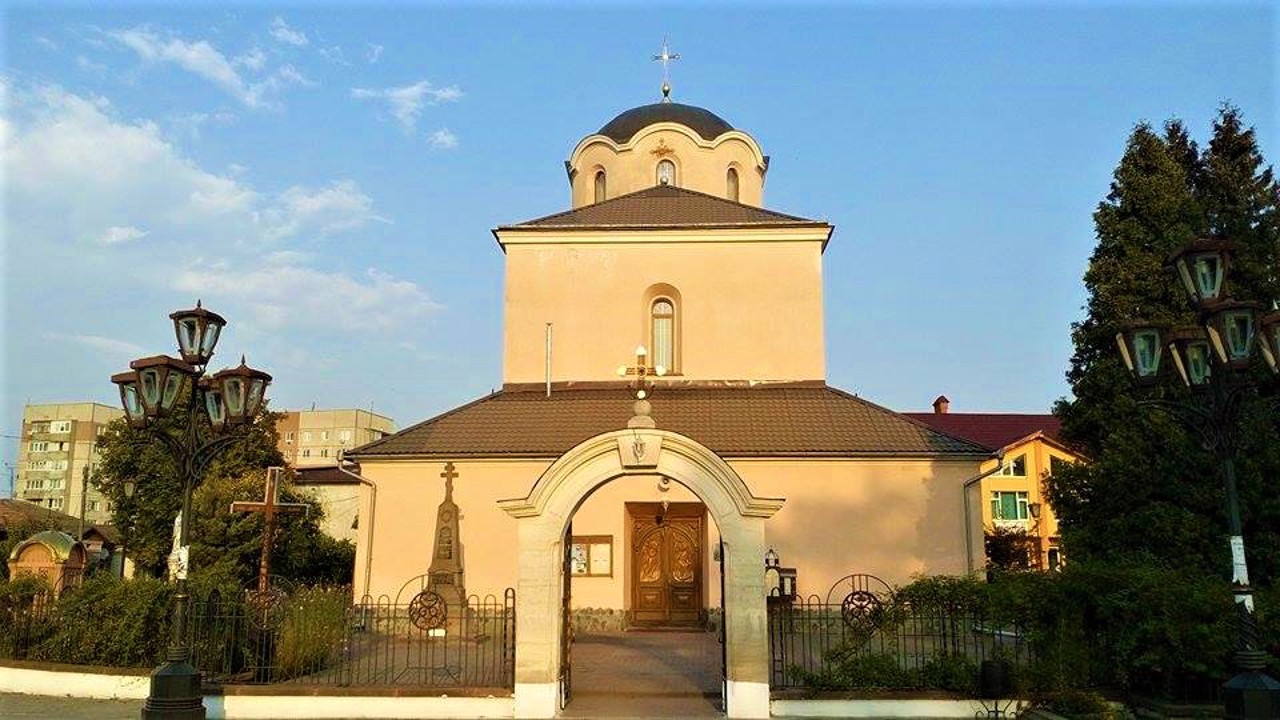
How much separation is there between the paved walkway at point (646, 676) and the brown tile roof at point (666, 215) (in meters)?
10.7

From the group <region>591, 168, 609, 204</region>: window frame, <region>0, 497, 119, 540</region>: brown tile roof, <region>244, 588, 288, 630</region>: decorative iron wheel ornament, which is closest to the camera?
<region>244, 588, 288, 630</region>: decorative iron wheel ornament

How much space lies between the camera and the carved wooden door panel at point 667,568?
66.0 ft

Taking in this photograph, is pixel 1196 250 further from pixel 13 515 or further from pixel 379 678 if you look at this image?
pixel 13 515

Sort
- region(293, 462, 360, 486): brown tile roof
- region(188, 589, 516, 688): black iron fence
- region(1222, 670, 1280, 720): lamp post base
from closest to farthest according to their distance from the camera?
region(1222, 670, 1280, 720): lamp post base, region(188, 589, 516, 688): black iron fence, region(293, 462, 360, 486): brown tile roof

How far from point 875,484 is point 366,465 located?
11.3 metres

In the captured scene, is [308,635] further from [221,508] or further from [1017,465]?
[1017,465]

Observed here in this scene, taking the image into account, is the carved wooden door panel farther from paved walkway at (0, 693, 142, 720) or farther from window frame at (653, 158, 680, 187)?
window frame at (653, 158, 680, 187)

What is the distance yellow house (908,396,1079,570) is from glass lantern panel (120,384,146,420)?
34322 mm

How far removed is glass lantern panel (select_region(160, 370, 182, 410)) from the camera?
11.0 metres

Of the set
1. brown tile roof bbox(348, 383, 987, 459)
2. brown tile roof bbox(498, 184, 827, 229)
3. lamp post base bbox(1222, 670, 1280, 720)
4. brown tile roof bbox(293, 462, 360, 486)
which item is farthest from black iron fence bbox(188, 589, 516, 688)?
brown tile roof bbox(293, 462, 360, 486)

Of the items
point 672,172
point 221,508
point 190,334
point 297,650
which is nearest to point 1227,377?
point 190,334

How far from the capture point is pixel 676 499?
20266mm

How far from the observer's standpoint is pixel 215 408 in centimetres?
1165

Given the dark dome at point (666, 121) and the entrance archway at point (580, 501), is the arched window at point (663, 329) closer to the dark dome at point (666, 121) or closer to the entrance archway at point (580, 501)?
the dark dome at point (666, 121)
